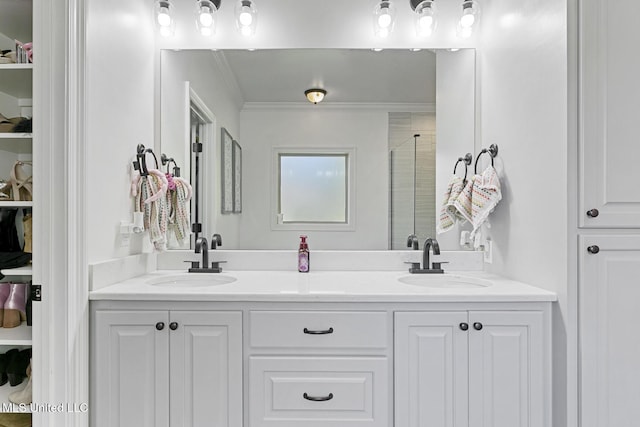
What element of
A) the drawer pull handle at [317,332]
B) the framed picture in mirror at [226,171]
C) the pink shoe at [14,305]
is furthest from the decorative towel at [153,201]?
the drawer pull handle at [317,332]

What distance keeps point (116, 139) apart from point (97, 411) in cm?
111

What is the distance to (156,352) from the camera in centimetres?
144

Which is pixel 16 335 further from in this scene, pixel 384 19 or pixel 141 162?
pixel 384 19

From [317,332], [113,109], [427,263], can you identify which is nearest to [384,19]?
[427,263]

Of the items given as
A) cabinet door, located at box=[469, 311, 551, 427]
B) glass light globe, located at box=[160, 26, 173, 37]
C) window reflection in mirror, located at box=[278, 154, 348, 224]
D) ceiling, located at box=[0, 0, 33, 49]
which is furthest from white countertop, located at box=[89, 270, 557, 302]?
glass light globe, located at box=[160, 26, 173, 37]

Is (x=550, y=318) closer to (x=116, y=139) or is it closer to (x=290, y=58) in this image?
(x=290, y=58)

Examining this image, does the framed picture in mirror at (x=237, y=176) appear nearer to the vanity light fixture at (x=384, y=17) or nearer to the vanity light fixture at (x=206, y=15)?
the vanity light fixture at (x=206, y=15)

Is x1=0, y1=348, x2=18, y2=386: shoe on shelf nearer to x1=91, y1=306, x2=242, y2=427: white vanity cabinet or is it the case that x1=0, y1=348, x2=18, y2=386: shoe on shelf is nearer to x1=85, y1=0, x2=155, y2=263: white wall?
x1=91, y1=306, x2=242, y2=427: white vanity cabinet

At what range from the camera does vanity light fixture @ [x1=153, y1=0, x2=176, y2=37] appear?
6.58 feet

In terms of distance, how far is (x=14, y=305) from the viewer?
1.50 m

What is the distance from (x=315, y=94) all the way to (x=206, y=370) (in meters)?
1.48

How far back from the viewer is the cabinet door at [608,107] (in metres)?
1.36

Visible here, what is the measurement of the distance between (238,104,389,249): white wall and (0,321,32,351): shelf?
0.99 meters

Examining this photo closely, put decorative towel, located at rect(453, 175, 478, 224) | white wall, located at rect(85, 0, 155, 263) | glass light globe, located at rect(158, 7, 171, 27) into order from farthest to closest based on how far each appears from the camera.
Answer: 1. glass light globe, located at rect(158, 7, 171, 27)
2. decorative towel, located at rect(453, 175, 478, 224)
3. white wall, located at rect(85, 0, 155, 263)
